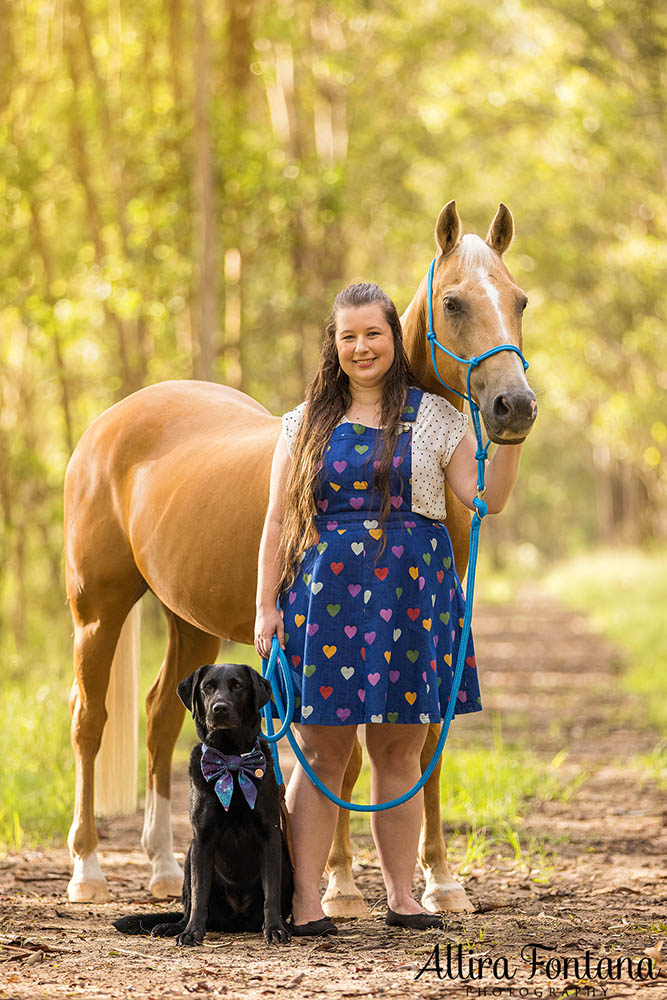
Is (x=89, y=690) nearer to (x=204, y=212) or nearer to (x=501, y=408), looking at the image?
(x=501, y=408)

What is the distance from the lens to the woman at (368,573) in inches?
156

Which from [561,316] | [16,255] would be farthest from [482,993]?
[561,316]

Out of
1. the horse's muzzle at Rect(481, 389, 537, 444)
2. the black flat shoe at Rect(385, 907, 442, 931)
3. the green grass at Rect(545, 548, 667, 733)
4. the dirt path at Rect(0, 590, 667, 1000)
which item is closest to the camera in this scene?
the dirt path at Rect(0, 590, 667, 1000)

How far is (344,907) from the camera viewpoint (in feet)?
14.7

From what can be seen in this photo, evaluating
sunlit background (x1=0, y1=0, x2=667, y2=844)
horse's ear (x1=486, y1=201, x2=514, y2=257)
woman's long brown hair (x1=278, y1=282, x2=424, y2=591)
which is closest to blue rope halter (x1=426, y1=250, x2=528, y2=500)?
woman's long brown hair (x1=278, y1=282, x2=424, y2=591)

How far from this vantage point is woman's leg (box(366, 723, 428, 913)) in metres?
4.13

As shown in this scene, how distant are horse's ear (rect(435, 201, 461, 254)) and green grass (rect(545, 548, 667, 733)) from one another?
5.93 m

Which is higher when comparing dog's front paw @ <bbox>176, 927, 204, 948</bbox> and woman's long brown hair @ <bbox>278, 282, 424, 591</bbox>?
woman's long brown hair @ <bbox>278, 282, 424, 591</bbox>

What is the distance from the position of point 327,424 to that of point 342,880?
1.69 meters

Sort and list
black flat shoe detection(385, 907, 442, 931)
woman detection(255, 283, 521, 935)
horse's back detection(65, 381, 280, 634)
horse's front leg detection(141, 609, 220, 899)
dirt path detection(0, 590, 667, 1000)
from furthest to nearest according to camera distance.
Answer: horse's front leg detection(141, 609, 220, 899) < horse's back detection(65, 381, 280, 634) < black flat shoe detection(385, 907, 442, 931) < woman detection(255, 283, 521, 935) < dirt path detection(0, 590, 667, 1000)

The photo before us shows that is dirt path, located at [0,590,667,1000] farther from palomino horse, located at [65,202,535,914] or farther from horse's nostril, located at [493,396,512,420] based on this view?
horse's nostril, located at [493,396,512,420]

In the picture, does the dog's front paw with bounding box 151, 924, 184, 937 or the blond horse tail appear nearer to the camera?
the dog's front paw with bounding box 151, 924, 184, 937

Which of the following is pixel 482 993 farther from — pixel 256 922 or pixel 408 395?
pixel 408 395

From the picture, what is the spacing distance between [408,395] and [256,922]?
5.88ft
